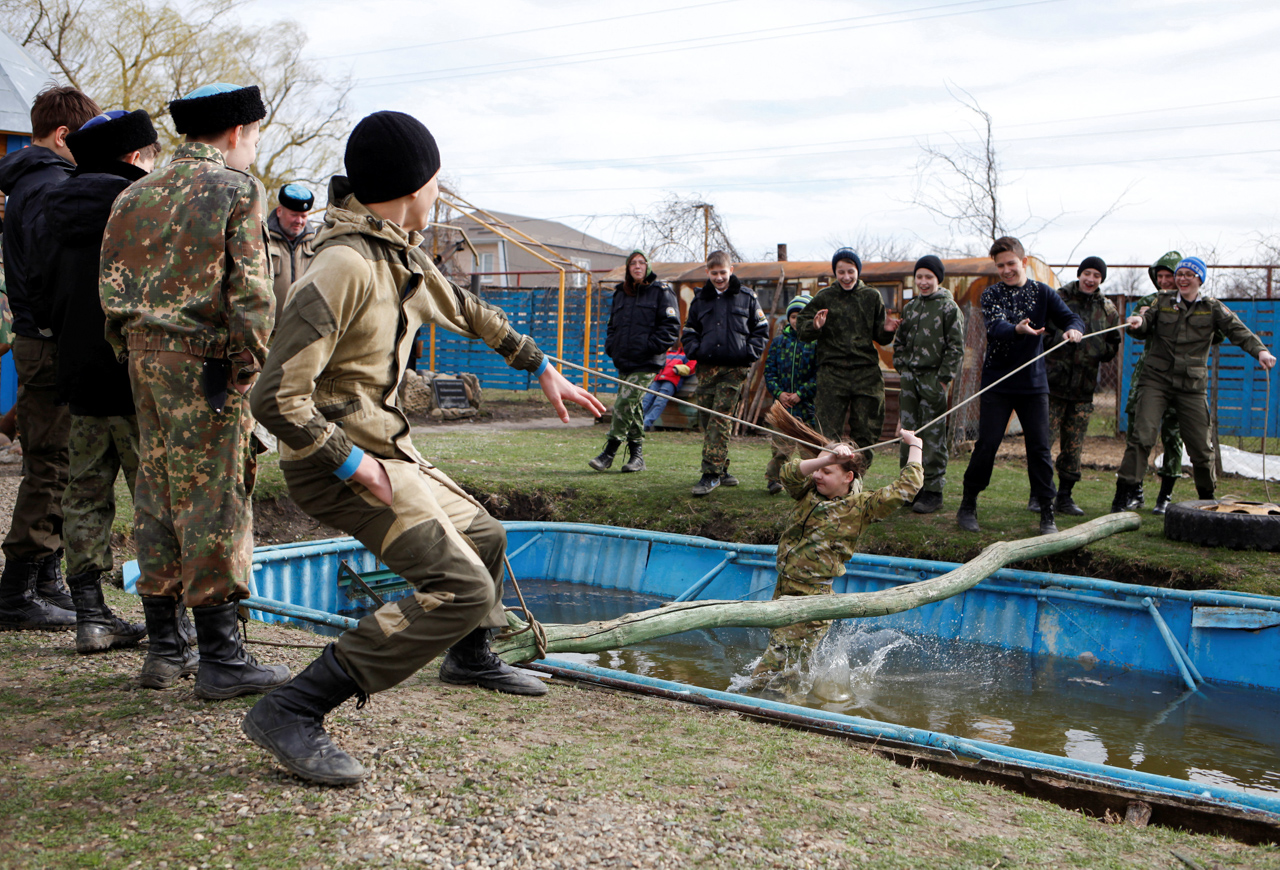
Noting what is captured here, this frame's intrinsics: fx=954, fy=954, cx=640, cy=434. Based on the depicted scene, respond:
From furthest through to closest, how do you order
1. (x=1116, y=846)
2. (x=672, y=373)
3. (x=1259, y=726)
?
1. (x=672, y=373)
2. (x=1259, y=726)
3. (x=1116, y=846)

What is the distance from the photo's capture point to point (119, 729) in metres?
3.00

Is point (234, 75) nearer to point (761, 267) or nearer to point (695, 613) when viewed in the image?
point (761, 267)

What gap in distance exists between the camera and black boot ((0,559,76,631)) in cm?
407

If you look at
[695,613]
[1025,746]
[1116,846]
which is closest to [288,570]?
[695,613]

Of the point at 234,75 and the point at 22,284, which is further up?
the point at 234,75

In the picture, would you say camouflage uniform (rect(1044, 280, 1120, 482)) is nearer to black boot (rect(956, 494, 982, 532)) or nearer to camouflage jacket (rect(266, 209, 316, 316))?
black boot (rect(956, 494, 982, 532))

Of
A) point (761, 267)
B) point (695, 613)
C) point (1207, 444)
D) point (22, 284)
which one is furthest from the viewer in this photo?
point (761, 267)

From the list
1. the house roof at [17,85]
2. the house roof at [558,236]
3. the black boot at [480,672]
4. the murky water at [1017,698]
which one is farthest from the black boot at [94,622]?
the house roof at [558,236]

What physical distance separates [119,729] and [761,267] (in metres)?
14.9

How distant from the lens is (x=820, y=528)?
17.5 feet

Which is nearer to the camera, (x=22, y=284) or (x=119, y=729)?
(x=119, y=729)

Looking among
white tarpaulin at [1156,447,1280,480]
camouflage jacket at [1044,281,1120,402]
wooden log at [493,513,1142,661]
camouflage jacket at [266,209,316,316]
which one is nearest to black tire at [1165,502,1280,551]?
wooden log at [493,513,1142,661]

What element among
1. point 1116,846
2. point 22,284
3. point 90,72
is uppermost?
point 90,72

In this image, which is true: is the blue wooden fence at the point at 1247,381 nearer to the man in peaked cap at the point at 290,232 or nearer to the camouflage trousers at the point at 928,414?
the camouflage trousers at the point at 928,414
